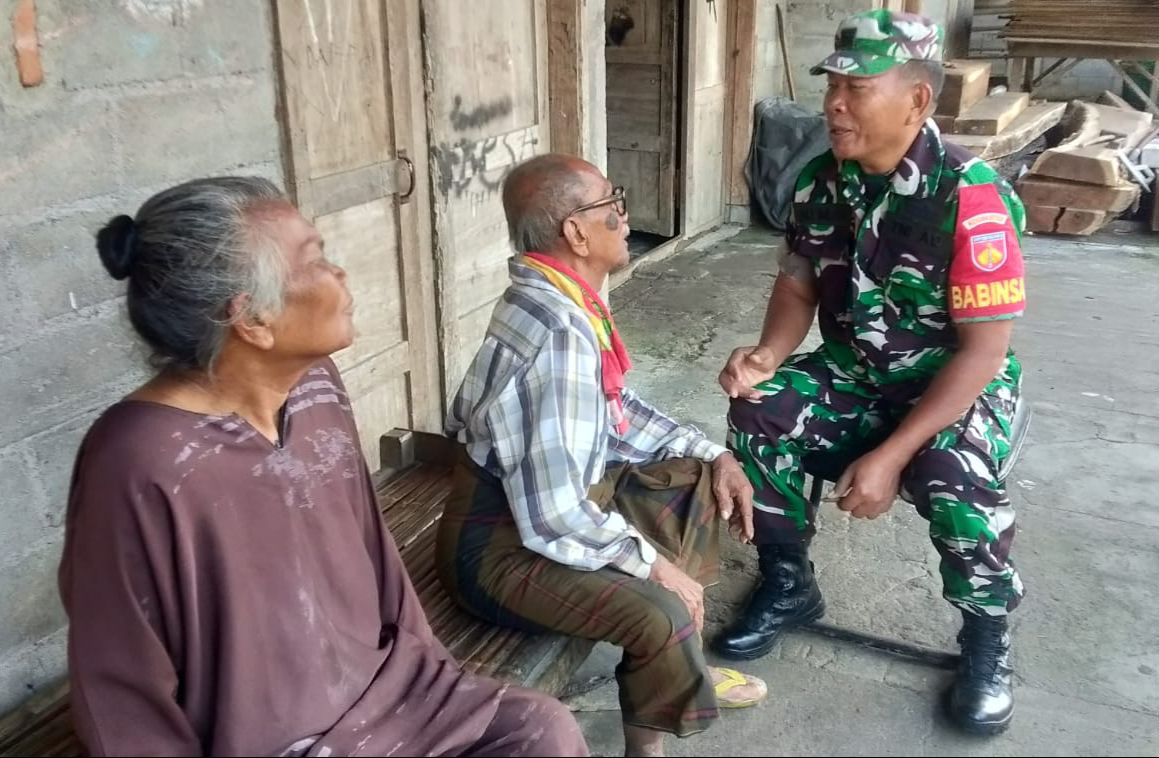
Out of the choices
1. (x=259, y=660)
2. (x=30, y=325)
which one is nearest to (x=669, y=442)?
(x=259, y=660)

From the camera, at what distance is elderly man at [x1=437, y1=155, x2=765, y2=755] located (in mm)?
2037

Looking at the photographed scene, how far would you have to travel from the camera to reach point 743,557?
327cm

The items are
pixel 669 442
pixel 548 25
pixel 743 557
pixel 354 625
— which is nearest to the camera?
pixel 354 625

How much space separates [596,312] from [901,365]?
35.8 inches

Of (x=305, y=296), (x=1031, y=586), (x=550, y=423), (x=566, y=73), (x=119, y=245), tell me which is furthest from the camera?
(x=566, y=73)

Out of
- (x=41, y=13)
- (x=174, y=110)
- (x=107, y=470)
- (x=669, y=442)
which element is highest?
(x=41, y=13)

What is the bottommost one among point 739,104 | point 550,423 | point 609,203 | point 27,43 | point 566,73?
point 550,423

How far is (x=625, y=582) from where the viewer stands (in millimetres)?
2086

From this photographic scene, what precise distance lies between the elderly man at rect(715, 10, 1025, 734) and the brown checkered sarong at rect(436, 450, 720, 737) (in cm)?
31

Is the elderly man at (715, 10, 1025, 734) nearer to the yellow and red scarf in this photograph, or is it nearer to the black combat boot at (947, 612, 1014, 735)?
the black combat boot at (947, 612, 1014, 735)

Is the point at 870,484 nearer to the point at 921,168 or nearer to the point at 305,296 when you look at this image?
the point at 921,168

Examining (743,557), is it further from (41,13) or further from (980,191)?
(41,13)

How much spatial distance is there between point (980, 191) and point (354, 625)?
5.67 feet

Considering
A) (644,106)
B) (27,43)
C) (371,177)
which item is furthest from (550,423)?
(644,106)
